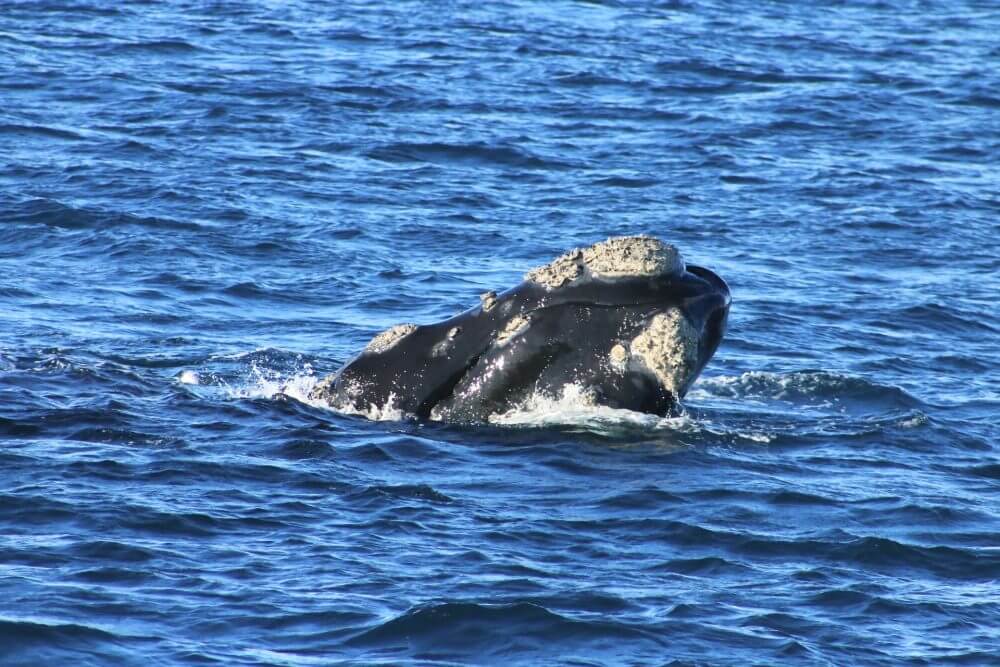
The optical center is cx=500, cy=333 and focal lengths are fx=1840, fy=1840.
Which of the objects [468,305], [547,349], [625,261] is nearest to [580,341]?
[547,349]

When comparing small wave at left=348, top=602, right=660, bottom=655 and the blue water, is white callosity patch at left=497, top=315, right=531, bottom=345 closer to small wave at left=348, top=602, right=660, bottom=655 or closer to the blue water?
the blue water

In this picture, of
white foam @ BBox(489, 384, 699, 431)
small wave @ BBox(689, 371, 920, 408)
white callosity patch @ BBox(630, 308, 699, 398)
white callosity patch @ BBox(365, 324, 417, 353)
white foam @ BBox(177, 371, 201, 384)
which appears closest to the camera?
white callosity patch @ BBox(630, 308, 699, 398)

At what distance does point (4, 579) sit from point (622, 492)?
4091 mm

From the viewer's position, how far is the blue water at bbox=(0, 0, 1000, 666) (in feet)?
33.0

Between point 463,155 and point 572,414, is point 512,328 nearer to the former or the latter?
point 572,414

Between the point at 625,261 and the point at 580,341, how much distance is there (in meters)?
0.63

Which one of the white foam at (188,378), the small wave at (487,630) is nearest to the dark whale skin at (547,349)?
the white foam at (188,378)

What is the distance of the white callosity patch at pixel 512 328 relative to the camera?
1288 centimetres

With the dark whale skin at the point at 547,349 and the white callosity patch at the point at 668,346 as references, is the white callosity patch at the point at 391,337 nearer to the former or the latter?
the dark whale skin at the point at 547,349

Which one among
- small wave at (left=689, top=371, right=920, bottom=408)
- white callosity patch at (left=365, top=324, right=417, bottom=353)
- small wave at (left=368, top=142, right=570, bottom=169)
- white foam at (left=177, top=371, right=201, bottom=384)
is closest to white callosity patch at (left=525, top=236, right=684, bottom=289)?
white callosity patch at (left=365, top=324, right=417, bottom=353)

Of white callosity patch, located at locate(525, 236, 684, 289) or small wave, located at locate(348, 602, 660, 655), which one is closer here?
small wave, located at locate(348, 602, 660, 655)

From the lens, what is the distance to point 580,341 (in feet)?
41.8

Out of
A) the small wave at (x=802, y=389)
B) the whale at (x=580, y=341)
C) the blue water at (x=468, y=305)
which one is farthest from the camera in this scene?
the small wave at (x=802, y=389)

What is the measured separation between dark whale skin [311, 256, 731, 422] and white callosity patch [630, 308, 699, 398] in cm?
3
